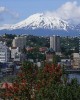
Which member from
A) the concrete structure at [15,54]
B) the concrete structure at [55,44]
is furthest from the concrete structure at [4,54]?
the concrete structure at [55,44]

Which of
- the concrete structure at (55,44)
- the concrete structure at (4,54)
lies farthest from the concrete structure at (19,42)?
the concrete structure at (4,54)

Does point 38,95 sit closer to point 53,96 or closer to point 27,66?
point 53,96

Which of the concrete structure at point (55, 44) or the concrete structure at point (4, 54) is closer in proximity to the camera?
the concrete structure at point (4, 54)

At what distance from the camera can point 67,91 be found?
42.0ft

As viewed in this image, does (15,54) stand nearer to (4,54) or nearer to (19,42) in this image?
(4,54)

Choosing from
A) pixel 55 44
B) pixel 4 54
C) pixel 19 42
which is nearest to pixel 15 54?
pixel 4 54

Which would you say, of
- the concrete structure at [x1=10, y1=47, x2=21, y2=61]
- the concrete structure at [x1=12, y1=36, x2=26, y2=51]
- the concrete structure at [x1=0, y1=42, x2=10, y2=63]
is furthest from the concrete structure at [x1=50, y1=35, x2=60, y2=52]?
the concrete structure at [x1=0, y1=42, x2=10, y2=63]

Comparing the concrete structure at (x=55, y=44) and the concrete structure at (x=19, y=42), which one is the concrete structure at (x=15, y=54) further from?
the concrete structure at (x=55, y=44)

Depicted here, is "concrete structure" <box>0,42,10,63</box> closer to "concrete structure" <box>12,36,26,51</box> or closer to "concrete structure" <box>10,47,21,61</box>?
"concrete structure" <box>10,47,21,61</box>

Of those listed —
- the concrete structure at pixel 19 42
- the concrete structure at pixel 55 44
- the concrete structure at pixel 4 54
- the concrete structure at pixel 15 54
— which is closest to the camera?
the concrete structure at pixel 4 54

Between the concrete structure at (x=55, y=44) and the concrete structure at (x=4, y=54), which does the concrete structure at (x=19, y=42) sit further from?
the concrete structure at (x=4, y=54)

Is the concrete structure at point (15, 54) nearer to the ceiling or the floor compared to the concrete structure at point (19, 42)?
nearer to the floor

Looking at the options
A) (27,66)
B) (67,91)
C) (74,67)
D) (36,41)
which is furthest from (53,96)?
(36,41)

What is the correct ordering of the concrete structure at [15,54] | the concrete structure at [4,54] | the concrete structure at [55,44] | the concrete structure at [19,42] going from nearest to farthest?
the concrete structure at [4,54] → the concrete structure at [15,54] → the concrete structure at [19,42] → the concrete structure at [55,44]
